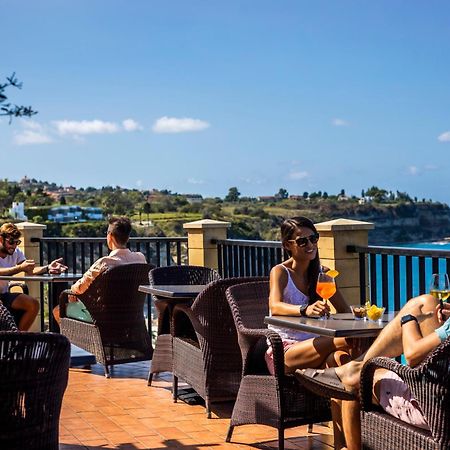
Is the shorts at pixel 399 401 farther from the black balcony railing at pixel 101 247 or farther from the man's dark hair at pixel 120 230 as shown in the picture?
the black balcony railing at pixel 101 247

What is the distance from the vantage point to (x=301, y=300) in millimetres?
5320

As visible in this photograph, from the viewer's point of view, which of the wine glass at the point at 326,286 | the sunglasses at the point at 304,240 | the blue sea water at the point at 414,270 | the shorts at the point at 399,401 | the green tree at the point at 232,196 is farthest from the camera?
the green tree at the point at 232,196

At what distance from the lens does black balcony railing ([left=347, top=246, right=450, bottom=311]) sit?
5921 mm

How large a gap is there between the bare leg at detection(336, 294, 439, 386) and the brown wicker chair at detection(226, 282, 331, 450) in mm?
662

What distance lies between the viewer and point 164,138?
93125mm

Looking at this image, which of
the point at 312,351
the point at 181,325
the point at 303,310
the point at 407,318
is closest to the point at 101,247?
the point at 181,325

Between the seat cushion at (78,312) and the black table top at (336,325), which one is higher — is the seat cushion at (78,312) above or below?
below

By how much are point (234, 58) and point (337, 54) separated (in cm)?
1433

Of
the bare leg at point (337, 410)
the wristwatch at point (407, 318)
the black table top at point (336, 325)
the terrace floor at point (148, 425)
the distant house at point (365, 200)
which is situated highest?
the distant house at point (365, 200)

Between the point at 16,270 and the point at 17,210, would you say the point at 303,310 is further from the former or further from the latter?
the point at 17,210

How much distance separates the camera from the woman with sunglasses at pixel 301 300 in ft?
15.6

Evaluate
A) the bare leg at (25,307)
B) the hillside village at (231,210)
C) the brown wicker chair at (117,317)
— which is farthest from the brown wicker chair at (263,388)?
the bare leg at (25,307)

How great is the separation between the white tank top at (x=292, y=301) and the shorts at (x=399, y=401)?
1.21 metres

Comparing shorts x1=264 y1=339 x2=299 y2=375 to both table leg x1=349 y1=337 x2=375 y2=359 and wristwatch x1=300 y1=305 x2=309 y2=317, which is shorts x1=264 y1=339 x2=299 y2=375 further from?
table leg x1=349 y1=337 x2=375 y2=359
